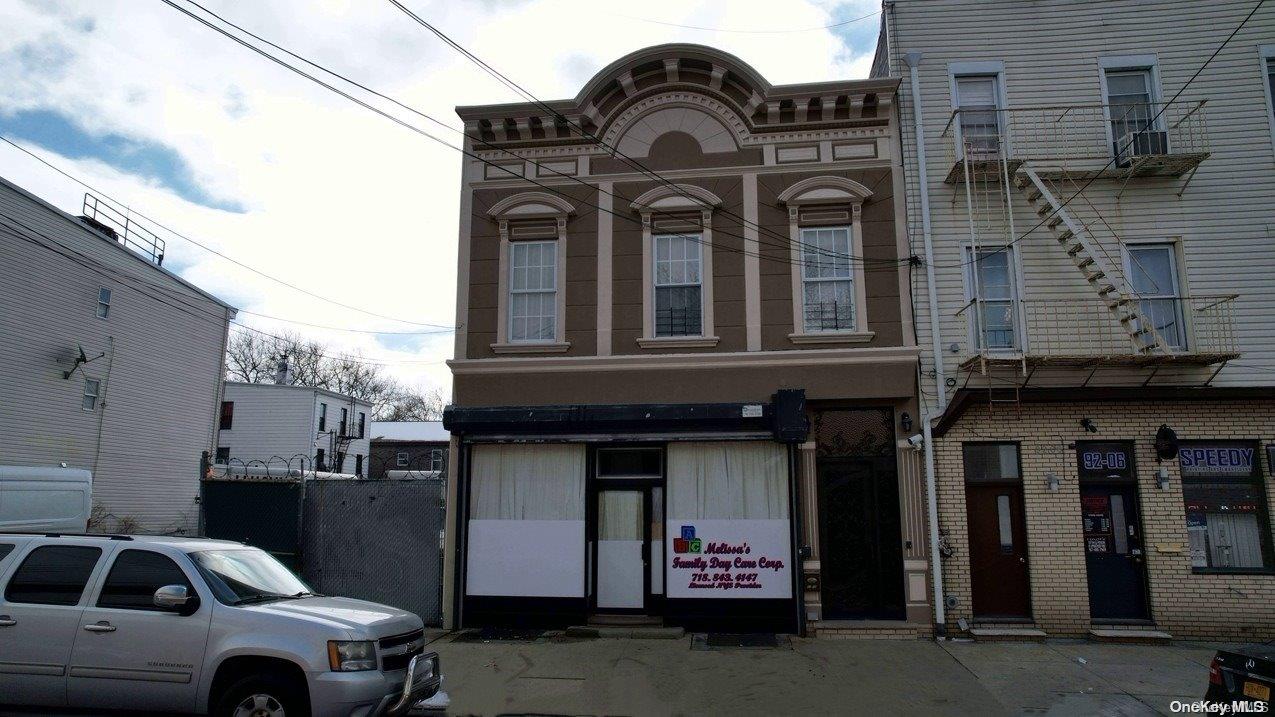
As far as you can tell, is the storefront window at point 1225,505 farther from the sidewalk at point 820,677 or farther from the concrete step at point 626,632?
the concrete step at point 626,632

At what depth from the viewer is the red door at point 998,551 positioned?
11242mm

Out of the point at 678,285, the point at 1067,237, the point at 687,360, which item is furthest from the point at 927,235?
the point at 687,360

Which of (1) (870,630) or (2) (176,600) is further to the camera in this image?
(1) (870,630)

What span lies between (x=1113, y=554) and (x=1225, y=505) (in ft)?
6.07

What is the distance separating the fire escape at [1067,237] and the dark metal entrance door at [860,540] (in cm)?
218

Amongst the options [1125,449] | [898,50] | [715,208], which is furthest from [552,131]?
[1125,449]

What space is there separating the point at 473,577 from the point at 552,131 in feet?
24.8

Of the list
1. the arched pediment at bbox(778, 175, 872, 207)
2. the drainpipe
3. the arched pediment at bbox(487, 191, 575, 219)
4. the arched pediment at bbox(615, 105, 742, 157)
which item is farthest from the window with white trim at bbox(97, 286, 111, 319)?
the drainpipe

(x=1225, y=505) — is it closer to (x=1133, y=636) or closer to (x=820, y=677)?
(x=1133, y=636)

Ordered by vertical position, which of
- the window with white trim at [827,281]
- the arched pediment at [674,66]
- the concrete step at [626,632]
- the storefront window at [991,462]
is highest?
the arched pediment at [674,66]

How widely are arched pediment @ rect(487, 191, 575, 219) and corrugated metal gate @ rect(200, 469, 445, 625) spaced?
4661 mm

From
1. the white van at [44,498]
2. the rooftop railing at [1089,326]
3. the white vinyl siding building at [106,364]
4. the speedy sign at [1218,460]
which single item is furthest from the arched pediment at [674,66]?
the white vinyl siding building at [106,364]

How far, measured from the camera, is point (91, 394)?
69.4ft

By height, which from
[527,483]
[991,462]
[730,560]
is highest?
[991,462]
